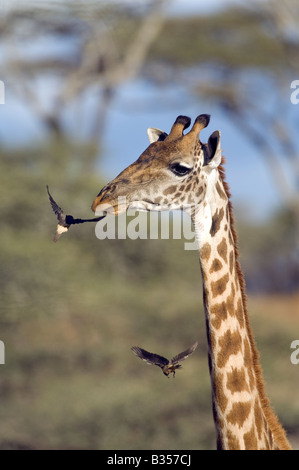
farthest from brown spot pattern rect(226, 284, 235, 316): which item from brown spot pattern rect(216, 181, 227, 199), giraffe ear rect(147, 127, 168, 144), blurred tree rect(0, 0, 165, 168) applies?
blurred tree rect(0, 0, 165, 168)

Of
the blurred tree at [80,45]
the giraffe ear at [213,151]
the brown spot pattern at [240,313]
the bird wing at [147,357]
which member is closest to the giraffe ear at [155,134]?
the giraffe ear at [213,151]

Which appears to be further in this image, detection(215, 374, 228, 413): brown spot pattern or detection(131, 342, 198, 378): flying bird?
detection(215, 374, 228, 413): brown spot pattern

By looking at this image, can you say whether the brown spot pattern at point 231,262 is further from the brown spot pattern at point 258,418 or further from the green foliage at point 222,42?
the green foliage at point 222,42

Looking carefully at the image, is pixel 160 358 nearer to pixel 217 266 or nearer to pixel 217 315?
pixel 217 315

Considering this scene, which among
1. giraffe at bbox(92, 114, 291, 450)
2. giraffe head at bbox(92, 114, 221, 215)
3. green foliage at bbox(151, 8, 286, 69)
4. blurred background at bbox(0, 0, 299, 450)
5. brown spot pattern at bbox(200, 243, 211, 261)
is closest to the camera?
giraffe head at bbox(92, 114, 221, 215)

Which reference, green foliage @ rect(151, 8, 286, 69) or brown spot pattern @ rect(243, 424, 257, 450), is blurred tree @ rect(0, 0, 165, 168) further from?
brown spot pattern @ rect(243, 424, 257, 450)

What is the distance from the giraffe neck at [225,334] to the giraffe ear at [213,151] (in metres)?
0.11

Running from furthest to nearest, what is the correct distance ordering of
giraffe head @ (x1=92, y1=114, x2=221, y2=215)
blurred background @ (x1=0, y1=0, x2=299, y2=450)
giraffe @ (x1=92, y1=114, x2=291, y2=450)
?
blurred background @ (x1=0, y1=0, x2=299, y2=450)
giraffe @ (x1=92, y1=114, x2=291, y2=450)
giraffe head @ (x1=92, y1=114, x2=221, y2=215)

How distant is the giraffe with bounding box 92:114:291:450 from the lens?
3.07 m

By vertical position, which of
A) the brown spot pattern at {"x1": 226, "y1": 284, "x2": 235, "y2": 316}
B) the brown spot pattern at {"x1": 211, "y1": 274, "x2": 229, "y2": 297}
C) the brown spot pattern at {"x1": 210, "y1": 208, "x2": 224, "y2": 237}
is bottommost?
the brown spot pattern at {"x1": 226, "y1": 284, "x2": 235, "y2": 316}

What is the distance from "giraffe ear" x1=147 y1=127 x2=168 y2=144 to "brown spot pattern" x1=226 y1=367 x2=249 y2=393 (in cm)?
95

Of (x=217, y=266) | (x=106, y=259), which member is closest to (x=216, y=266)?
A: (x=217, y=266)
